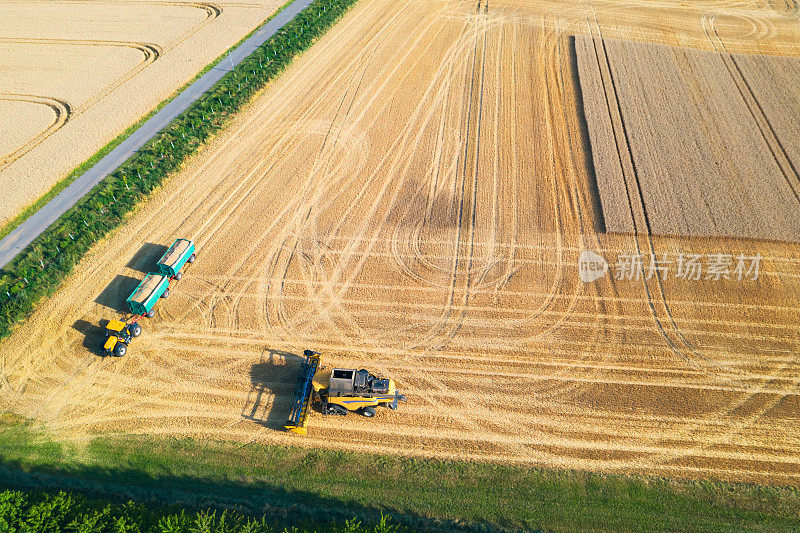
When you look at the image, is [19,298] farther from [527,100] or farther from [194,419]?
[527,100]

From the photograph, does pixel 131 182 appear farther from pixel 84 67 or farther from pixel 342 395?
pixel 342 395

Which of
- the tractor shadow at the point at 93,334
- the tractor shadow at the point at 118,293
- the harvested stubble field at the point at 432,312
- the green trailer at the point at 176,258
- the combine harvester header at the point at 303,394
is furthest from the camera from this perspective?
the green trailer at the point at 176,258

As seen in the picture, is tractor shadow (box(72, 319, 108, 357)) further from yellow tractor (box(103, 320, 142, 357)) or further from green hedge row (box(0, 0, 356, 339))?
green hedge row (box(0, 0, 356, 339))

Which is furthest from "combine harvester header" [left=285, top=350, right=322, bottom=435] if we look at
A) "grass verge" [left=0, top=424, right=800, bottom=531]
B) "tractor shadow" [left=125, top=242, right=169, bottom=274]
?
"tractor shadow" [left=125, top=242, right=169, bottom=274]

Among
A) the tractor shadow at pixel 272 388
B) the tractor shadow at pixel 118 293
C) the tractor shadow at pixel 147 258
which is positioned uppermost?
the tractor shadow at pixel 147 258

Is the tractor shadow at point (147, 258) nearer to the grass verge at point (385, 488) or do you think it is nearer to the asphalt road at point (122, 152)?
the asphalt road at point (122, 152)

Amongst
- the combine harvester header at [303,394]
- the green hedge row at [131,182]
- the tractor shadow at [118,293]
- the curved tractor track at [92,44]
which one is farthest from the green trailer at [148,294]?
the curved tractor track at [92,44]

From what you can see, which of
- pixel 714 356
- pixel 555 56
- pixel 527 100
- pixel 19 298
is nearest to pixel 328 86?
pixel 527 100

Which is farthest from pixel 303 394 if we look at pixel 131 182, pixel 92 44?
pixel 92 44
